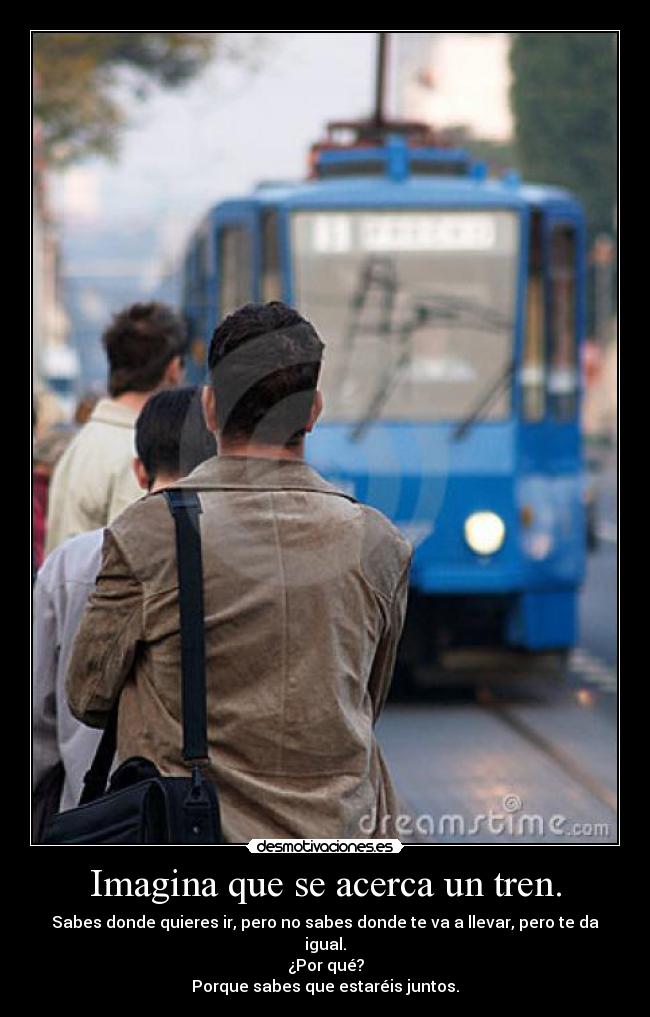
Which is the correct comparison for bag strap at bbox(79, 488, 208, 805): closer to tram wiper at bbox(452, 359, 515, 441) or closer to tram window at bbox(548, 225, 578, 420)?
tram wiper at bbox(452, 359, 515, 441)

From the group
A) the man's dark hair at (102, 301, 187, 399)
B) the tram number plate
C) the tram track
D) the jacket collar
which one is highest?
the tram number plate

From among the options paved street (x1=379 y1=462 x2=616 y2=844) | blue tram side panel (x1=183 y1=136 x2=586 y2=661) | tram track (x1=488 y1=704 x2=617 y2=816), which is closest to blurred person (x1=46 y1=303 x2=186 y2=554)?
paved street (x1=379 y1=462 x2=616 y2=844)

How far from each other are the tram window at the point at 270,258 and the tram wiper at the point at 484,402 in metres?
1.28

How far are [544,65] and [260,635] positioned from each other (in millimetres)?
63668

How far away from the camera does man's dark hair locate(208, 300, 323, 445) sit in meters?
3.79

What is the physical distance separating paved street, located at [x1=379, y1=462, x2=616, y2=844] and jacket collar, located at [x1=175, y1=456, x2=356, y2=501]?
216 cm

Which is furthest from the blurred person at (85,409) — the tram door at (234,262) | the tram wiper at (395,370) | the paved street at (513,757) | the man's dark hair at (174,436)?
the tram door at (234,262)

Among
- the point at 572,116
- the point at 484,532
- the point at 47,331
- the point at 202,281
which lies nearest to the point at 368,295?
the point at 484,532

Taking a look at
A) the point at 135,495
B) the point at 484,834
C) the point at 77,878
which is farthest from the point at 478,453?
the point at 77,878

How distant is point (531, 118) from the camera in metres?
66.4

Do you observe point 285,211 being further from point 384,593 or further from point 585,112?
point 585,112

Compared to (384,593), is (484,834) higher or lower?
lower

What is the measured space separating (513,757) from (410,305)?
321 cm
